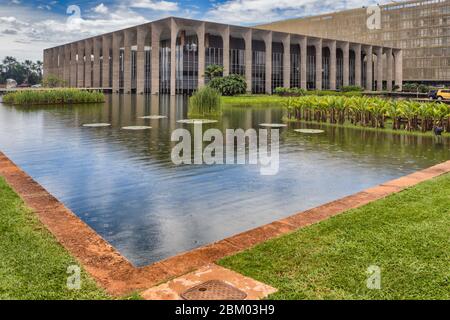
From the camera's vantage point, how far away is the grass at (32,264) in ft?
13.9

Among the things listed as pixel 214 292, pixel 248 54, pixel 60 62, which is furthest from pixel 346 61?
pixel 214 292

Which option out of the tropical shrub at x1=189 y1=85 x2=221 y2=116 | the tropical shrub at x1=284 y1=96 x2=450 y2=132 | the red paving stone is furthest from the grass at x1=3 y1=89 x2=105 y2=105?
the red paving stone

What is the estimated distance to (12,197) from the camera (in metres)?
7.69

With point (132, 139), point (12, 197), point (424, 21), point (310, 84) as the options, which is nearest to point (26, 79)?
point (310, 84)

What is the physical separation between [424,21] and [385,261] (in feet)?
417

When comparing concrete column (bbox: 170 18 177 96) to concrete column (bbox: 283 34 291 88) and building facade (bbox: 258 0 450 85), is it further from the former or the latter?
building facade (bbox: 258 0 450 85)

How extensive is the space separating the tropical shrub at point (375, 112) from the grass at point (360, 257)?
13661 millimetres

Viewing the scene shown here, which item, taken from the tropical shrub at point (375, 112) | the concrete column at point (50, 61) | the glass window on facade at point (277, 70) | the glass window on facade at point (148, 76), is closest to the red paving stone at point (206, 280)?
the tropical shrub at point (375, 112)

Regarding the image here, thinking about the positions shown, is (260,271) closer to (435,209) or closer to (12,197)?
(435,209)

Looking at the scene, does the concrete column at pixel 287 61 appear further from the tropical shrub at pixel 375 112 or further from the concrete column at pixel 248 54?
the tropical shrub at pixel 375 112

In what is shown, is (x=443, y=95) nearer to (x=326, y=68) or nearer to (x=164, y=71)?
(x=164, y=71)

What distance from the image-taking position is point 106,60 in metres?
85.9
